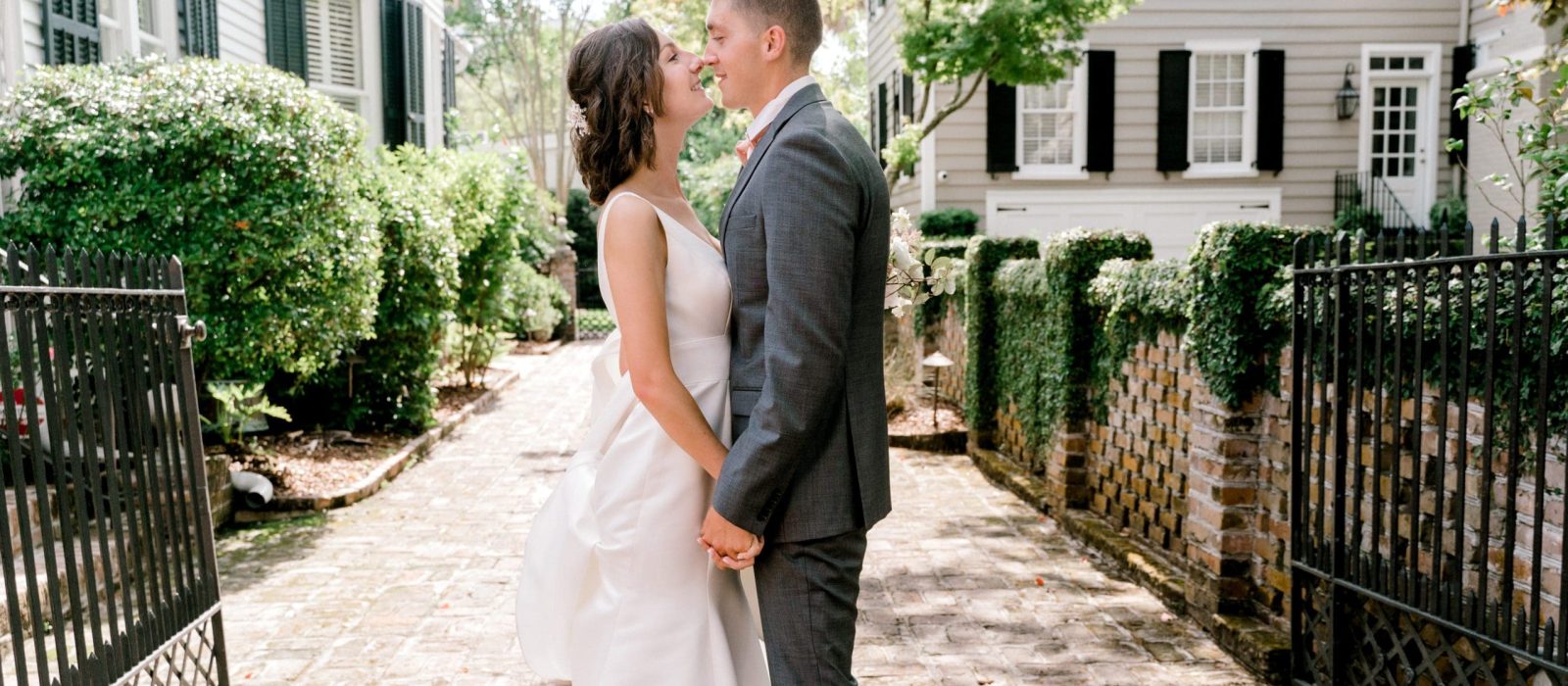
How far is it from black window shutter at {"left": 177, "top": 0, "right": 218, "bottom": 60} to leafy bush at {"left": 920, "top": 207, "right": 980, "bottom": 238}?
8.49m

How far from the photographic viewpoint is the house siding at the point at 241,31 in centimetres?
1145

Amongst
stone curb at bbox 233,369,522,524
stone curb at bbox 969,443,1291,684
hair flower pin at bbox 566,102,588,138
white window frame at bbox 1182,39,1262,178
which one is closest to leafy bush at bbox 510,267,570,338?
stone curb at bbox 233,369,522,524

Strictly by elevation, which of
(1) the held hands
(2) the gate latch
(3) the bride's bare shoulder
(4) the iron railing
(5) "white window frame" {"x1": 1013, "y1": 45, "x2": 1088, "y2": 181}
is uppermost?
(5) "white window frame" {"x1": 1013, "y1": 45, "x2": 1088, "y2": 181}

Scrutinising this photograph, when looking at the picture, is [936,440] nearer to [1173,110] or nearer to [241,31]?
[241,31]

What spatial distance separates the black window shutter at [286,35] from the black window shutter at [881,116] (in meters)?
9.18

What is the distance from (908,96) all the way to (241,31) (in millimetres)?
9056

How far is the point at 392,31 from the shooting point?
1549 cm

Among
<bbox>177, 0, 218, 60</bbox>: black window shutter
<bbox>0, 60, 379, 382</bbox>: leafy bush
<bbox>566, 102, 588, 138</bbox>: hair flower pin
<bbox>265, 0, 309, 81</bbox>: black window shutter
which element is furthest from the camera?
<bbox>265, 0, 309, 81</bbox>: black window shutter

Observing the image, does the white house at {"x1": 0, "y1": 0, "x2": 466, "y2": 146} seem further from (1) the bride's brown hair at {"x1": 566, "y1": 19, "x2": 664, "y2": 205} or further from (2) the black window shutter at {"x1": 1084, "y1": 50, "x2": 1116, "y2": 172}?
(2) the black window shutter at {"x1": 1084, "y1": 50, "x2": 1116, "y2": 172}

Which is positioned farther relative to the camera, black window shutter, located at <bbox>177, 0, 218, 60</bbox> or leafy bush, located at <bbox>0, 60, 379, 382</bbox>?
black window shutter, located at <bbox>177, 0, 218, 60</bbox>

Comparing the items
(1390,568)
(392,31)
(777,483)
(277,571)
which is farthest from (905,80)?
(777,483)

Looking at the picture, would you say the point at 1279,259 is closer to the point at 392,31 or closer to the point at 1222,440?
the point at 1222,440

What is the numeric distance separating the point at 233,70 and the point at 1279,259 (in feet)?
19.9

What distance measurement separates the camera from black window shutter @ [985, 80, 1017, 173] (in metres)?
16.2
